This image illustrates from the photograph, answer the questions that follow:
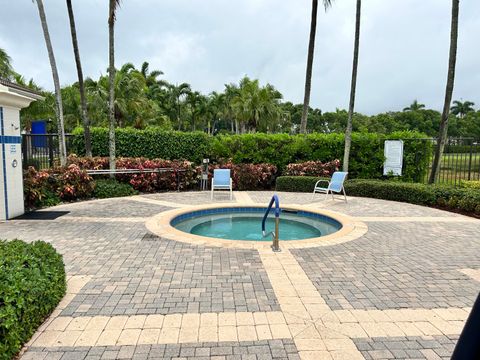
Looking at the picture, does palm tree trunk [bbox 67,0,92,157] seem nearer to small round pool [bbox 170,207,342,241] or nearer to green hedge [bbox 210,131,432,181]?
green hedge [bbox 210,131,432,181]

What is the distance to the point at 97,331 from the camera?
3.06 metres

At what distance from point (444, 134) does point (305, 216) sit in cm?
576

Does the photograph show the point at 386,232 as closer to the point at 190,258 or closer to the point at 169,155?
the point at 190,258

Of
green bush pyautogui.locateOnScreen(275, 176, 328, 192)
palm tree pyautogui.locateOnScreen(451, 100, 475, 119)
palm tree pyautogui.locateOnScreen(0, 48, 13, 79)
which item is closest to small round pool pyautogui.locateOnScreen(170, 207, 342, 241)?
green bush pyautogui.locateOnScreen(275, 176, 328, 192)

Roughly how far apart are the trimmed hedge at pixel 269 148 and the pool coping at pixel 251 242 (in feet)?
18.1

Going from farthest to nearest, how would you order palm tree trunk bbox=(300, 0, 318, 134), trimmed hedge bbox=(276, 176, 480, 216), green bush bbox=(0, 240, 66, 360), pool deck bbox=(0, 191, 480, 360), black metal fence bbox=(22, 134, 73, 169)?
1. palm tree trunk bbox=(300, 0, 318, 134)
2. black metal fence bbox=(22, 134, 73, 169)
3. trimmed hedge bbox=(276, 176, 480, 216)
4. pool deck bbox=(0, 191, 480, 360)
5. green bush bbox=(0, 240, 66, 360)

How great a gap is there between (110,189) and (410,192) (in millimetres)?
9318

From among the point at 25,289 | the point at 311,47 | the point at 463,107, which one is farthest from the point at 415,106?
the point at 25,289

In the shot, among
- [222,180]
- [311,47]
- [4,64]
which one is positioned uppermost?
[4,64]

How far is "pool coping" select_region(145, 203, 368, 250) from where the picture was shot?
5755mm

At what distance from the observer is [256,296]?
12.5 feet

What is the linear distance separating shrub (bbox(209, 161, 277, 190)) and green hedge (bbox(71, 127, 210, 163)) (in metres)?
1.58

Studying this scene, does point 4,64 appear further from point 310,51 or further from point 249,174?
point 310,51

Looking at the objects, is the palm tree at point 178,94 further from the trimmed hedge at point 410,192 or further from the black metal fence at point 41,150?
the trimmed hedge at point 410,192
